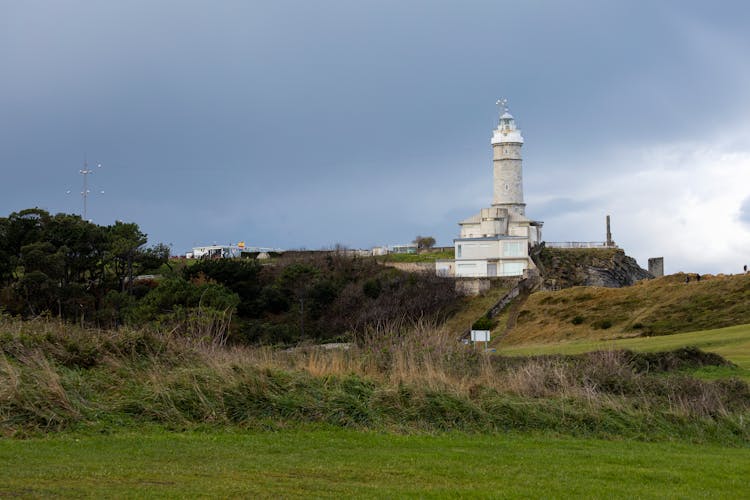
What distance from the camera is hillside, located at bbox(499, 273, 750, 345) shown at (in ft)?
178

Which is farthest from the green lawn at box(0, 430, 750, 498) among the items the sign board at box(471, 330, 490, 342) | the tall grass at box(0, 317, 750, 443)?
the sign board at box(471, 330, 490, 342)

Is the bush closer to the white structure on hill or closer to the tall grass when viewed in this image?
the white structure on hill

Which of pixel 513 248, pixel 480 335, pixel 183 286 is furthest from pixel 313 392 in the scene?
pixel 513 248

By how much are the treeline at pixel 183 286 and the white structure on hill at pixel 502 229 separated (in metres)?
4.38

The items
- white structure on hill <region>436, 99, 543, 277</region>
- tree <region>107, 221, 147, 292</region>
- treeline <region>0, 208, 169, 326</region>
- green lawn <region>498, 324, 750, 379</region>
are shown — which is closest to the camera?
green lawn <region>498, 324, 750, 379</region>

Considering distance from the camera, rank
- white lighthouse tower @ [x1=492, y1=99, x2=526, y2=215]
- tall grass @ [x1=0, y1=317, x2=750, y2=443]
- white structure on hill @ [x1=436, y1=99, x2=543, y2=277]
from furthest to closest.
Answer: white lighthouse tower @ [x1=492, y1=99, x2=526, y2=215] < white structure on hill @ [x1=436, y1=99, x2=543, y2=277] < tall grass @ [x1=0, y1=317, x2=750, y2=443]

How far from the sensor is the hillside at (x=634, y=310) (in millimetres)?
54406

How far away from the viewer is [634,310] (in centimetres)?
6253

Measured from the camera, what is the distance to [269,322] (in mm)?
70375

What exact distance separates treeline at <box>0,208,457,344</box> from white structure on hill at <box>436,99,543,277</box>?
14.4ft

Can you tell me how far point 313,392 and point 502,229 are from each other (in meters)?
68.6

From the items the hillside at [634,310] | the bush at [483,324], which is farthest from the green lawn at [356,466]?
the bush at [483,324]

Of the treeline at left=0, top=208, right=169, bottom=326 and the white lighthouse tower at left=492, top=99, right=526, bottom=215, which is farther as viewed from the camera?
the white lighthouse tower at left=492, top=99, right=526, bottom=215

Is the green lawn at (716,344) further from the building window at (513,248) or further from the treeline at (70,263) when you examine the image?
the building window at (513,248)
